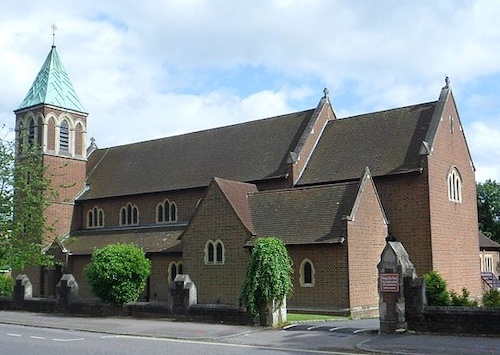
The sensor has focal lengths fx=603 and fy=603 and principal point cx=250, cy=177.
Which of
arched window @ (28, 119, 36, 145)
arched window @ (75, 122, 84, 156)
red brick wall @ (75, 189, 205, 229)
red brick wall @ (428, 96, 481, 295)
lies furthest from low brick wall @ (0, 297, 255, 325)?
arched window @ (75, 122, 84, 156)

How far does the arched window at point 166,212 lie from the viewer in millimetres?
40562

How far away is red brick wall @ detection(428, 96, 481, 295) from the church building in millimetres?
110

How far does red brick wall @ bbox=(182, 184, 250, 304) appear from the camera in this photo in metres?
30.8

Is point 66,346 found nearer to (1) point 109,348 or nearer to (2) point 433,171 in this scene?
(1) point 109,348

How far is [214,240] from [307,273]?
542cm

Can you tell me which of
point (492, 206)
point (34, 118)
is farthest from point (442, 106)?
point (492, 206)

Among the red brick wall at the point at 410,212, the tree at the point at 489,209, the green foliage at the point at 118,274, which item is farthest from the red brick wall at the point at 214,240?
the tree at the point at 489,209

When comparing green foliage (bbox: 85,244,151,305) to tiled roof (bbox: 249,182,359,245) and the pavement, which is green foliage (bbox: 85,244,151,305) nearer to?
the pavement

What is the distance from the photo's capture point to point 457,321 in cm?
1812

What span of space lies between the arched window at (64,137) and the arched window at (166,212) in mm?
10665

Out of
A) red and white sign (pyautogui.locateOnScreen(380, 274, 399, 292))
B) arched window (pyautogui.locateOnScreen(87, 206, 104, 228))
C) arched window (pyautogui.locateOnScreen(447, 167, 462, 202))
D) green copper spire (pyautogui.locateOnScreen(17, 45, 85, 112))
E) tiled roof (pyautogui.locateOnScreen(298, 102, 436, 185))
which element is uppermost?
green copper spire (pyautogui.locateOnScreen(17, 45, 85, 112))

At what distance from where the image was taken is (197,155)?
1673 inches

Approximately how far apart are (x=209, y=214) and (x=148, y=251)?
22.5ft

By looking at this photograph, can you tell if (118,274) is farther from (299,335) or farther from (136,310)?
(299,335)
